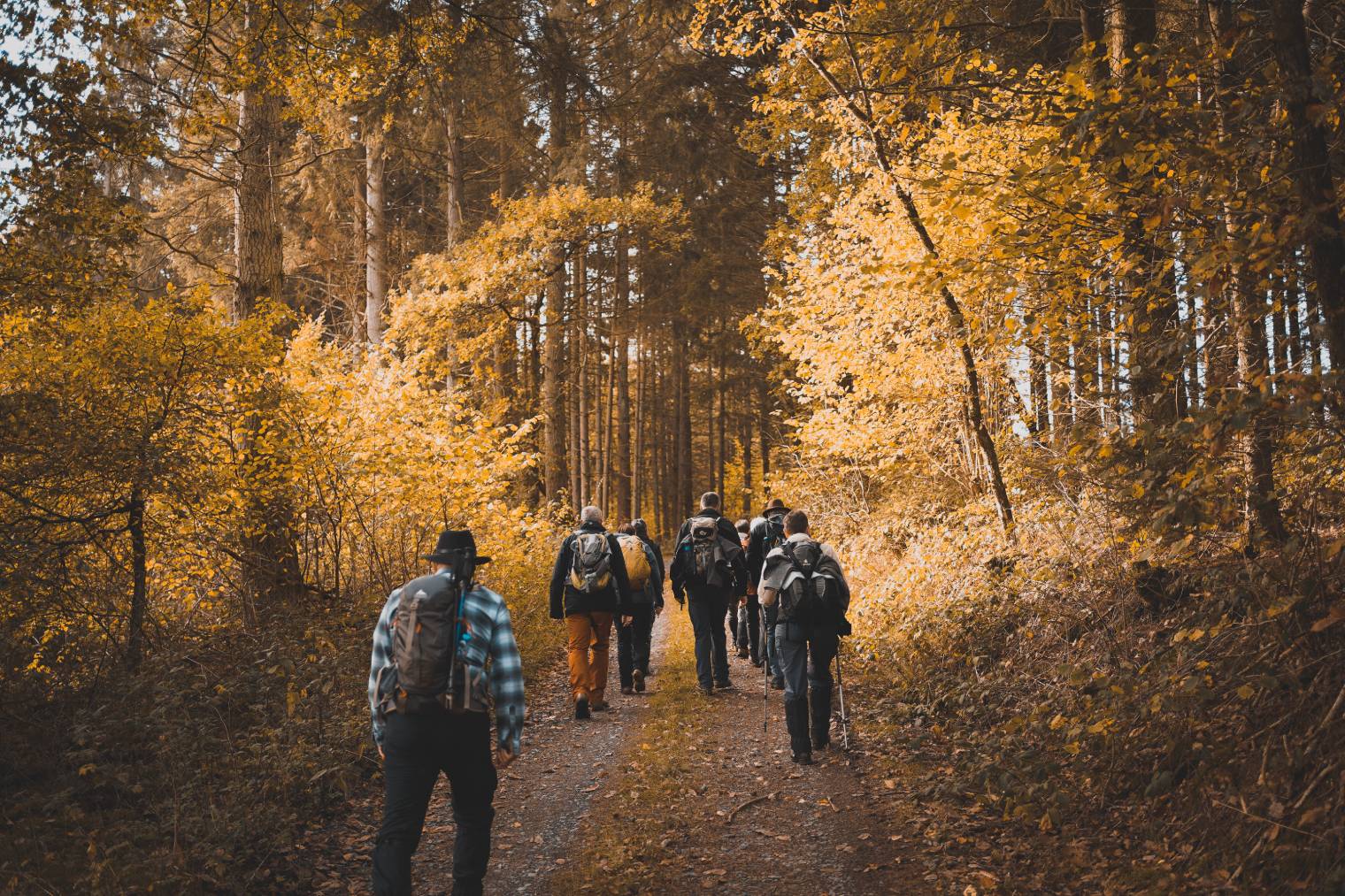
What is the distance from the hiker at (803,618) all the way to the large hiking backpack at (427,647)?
11.9 ft

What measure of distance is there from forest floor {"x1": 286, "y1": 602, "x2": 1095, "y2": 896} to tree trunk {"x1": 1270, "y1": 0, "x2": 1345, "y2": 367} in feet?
10.3

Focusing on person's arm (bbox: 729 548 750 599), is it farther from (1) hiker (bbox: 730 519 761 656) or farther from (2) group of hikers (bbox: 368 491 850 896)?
(1) hiker (bbox: 730 519 761 656)

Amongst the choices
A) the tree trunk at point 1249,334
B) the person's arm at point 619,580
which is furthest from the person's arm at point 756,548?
the tree trunk at point 1249,334

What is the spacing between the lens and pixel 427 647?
393 centimetres

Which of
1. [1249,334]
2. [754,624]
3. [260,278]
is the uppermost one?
[260,278]

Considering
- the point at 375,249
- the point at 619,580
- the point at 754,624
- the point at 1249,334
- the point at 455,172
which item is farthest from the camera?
the point at 455,172

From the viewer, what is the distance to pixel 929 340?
10.2 m

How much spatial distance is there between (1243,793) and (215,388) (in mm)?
8073

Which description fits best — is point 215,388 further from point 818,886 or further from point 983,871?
point 983,871

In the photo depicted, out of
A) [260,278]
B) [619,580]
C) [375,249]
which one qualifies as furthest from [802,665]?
[375,249]

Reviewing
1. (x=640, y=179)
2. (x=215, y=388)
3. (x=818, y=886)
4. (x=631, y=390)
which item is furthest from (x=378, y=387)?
(x=631, y=390)

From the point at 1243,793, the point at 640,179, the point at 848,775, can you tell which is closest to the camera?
the point at 1243,793

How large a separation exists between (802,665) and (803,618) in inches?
15.3

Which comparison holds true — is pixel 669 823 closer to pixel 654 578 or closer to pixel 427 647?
pixel 427 647
